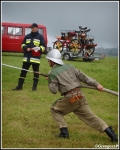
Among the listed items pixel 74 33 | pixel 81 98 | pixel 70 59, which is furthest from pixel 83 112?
pixel 74 33

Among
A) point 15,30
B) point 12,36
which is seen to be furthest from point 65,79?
point 15,30

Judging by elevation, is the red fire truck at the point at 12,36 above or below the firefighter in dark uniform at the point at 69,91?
above

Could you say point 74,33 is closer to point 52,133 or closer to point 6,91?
point 6,91

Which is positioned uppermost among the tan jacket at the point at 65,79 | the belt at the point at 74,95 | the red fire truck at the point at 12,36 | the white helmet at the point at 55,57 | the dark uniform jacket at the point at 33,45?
the red fire truck at the point at 12,36

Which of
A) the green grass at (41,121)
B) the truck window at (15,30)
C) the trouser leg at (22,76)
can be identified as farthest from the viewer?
the truck window at (15,30)

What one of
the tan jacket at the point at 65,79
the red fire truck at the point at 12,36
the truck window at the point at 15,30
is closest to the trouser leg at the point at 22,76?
the tan jacket at the point at 65,79

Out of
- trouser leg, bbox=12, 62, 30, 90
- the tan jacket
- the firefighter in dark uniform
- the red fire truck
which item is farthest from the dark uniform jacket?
the red fire truck

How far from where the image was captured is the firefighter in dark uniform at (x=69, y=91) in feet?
15.2

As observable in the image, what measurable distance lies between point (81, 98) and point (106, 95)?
3.65 m

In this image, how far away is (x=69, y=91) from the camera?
4.66 metres

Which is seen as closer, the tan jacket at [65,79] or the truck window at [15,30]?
the tan jacket at [65,79]

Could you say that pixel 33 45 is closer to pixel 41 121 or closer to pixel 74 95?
pixel 41 121

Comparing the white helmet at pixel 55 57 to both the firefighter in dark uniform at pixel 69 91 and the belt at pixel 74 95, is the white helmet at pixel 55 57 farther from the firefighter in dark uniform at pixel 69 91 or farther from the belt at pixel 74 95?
the belt at pixel 74 95

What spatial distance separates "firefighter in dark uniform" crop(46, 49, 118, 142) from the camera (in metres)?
4.63
